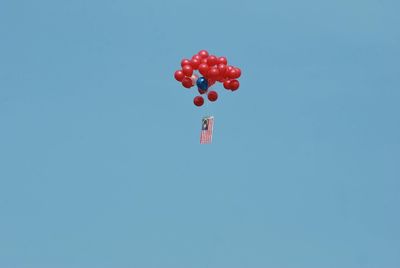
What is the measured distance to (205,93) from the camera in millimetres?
102750

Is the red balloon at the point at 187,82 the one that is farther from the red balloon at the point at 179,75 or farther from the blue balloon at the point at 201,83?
the blue balloon at the point at 201,83

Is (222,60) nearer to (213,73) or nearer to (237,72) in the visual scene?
Result: (237,72)

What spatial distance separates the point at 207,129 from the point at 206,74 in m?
3.26

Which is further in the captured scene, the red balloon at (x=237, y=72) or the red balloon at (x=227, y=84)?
the red balloon at (x=227, y=84)

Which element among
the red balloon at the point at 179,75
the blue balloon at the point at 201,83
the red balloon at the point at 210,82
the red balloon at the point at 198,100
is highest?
the red balloon at the point at 179,75

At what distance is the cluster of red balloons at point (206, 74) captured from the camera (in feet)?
334

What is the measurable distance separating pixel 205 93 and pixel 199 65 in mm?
1817

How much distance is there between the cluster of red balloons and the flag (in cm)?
122

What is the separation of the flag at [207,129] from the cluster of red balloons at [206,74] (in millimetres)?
1220

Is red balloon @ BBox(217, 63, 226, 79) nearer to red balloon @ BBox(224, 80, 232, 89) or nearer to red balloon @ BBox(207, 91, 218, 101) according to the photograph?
red balloon @ BBox(224, 80, 232, 89)

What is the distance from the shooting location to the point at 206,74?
10169cm

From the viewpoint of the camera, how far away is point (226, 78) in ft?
336

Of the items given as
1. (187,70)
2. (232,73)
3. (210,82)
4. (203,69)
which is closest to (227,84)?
(232,73)

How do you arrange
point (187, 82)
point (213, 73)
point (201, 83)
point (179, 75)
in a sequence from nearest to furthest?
point (213, 73), point (201, 83), point (187, 82), point (179, 75)
